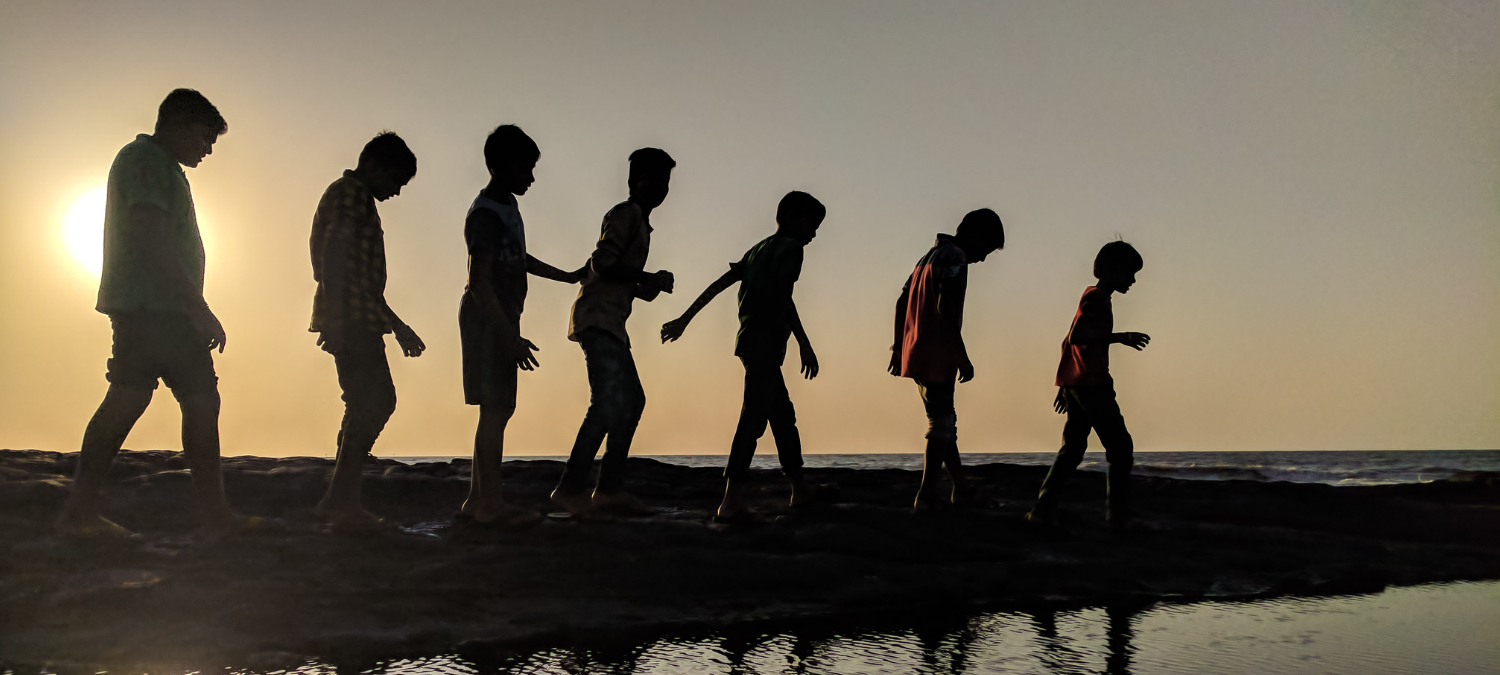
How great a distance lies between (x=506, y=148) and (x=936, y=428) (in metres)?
2.70

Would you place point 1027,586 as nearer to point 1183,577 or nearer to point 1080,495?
point 1183,577

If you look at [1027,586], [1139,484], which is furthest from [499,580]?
[1139,484]

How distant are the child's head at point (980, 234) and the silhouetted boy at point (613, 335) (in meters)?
1.81

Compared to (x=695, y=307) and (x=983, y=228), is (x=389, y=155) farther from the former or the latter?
(x=983, y=228)

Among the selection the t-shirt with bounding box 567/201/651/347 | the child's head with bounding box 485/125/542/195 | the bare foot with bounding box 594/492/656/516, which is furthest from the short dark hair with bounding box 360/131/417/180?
the bare foot with bounding box 594/492/656/516

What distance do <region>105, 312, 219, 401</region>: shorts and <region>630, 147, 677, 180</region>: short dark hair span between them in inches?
84.6

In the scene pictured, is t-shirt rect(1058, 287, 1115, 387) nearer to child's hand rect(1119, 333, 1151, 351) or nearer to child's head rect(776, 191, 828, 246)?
child's hand rect(1119, 333, 1151, 351)

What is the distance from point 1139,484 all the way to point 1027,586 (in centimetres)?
396

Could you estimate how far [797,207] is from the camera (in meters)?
5.40

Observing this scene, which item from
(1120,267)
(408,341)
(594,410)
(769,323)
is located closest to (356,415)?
(408,341)

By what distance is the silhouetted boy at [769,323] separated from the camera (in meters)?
5.21

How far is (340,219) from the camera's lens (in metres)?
4.50

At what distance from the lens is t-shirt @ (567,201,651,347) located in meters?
4.96

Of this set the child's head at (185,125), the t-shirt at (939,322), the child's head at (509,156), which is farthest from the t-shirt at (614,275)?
the child's head at (185,125)
